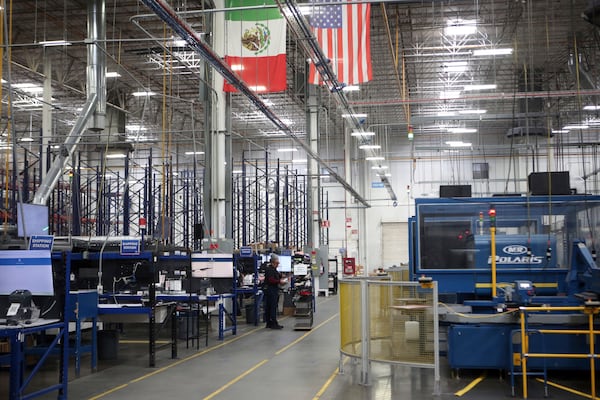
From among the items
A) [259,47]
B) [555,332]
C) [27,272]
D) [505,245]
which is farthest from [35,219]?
[555,332]

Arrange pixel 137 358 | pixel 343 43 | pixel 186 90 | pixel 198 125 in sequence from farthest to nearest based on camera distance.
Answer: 1. pixel 198 125
2. pixel 186 90
3. pixel 343 43
4. pixel 137 358

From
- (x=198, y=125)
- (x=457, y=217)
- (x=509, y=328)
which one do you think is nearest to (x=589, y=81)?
(x=457, y=217)

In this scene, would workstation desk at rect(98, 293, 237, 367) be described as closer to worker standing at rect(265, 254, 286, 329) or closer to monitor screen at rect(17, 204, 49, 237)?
monitor screen at rect(17, 204, 49, 237)

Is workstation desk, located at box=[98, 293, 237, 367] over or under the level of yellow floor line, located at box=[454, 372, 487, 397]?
over

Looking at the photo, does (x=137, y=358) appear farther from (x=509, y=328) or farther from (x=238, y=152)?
(x=238, y=152)

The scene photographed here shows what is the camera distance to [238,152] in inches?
1604

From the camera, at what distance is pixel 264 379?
941cm

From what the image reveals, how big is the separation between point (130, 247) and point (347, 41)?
6.24 meters

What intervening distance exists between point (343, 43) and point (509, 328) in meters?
7.27

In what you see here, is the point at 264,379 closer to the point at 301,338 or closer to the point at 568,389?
the point at 568,389

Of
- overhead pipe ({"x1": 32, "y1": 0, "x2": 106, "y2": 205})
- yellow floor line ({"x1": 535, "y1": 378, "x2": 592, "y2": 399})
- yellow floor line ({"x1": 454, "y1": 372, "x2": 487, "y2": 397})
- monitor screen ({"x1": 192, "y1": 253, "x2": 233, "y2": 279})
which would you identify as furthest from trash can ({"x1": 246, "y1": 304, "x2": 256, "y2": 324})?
yellow floor line ({"x1": 535, "y1": 378, "x2": 592, "y2": 399})

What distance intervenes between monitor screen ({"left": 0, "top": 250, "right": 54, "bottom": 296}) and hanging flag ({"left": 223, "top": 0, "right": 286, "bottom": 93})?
24.1 feet

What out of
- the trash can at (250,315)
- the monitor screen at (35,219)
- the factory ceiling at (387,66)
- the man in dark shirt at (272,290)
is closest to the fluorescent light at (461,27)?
the factory ceiling at (387,66)

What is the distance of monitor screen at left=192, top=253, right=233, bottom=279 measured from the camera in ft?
48.1
